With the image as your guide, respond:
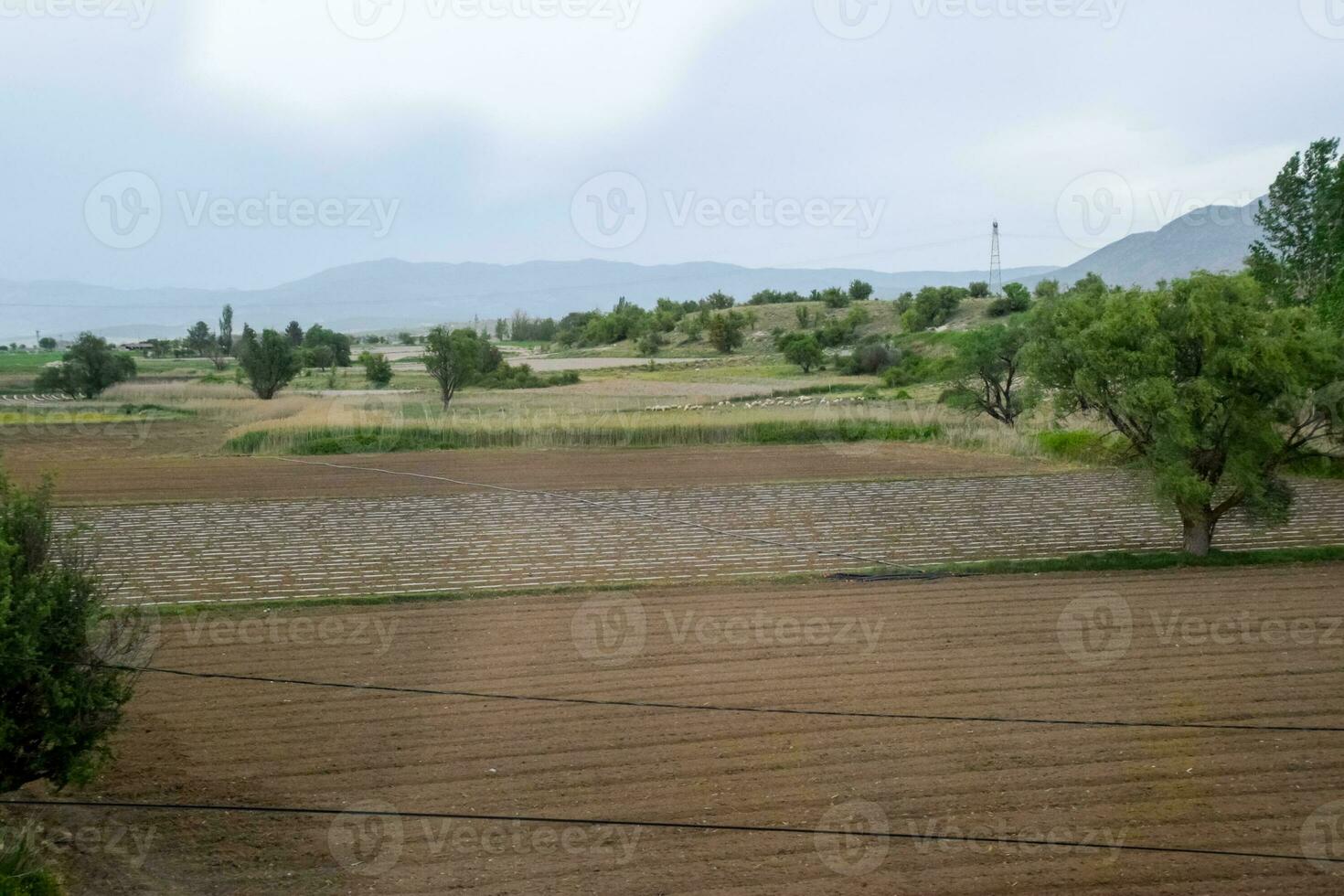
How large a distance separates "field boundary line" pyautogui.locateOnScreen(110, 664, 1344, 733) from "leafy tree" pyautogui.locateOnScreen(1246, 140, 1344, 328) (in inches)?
1333

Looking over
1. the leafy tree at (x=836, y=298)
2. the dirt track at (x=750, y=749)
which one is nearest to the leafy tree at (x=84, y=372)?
the dirt track at (x=750, y=749)

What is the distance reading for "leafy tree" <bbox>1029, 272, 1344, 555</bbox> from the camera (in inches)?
622

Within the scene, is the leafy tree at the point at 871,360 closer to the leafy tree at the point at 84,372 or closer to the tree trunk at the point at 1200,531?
the leafy tree at the point at 84,372

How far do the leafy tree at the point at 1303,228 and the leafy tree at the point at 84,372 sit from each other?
49785 mm

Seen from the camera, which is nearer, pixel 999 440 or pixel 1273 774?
pixel 1273 774

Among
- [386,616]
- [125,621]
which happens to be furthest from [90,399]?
[125,621]

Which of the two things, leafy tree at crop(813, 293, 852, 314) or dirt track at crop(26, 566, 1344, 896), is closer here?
dirt track at crop(26, 566, 1344, 896)

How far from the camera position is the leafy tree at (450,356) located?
143ft

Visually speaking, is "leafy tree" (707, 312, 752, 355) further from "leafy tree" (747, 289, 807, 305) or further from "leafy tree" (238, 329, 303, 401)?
"leafy tree" (238, 329, 303, 401)

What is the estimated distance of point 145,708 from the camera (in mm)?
10547

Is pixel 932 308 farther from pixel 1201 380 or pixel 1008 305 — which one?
pixel 1201 380

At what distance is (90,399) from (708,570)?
145ft

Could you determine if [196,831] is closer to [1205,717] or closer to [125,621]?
[125,621]

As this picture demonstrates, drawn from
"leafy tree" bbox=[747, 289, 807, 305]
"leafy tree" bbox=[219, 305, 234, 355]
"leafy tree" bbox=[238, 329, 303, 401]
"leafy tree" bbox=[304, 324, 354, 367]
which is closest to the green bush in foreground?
"leafy tree" bbox=[238, 329, 303, 401]
